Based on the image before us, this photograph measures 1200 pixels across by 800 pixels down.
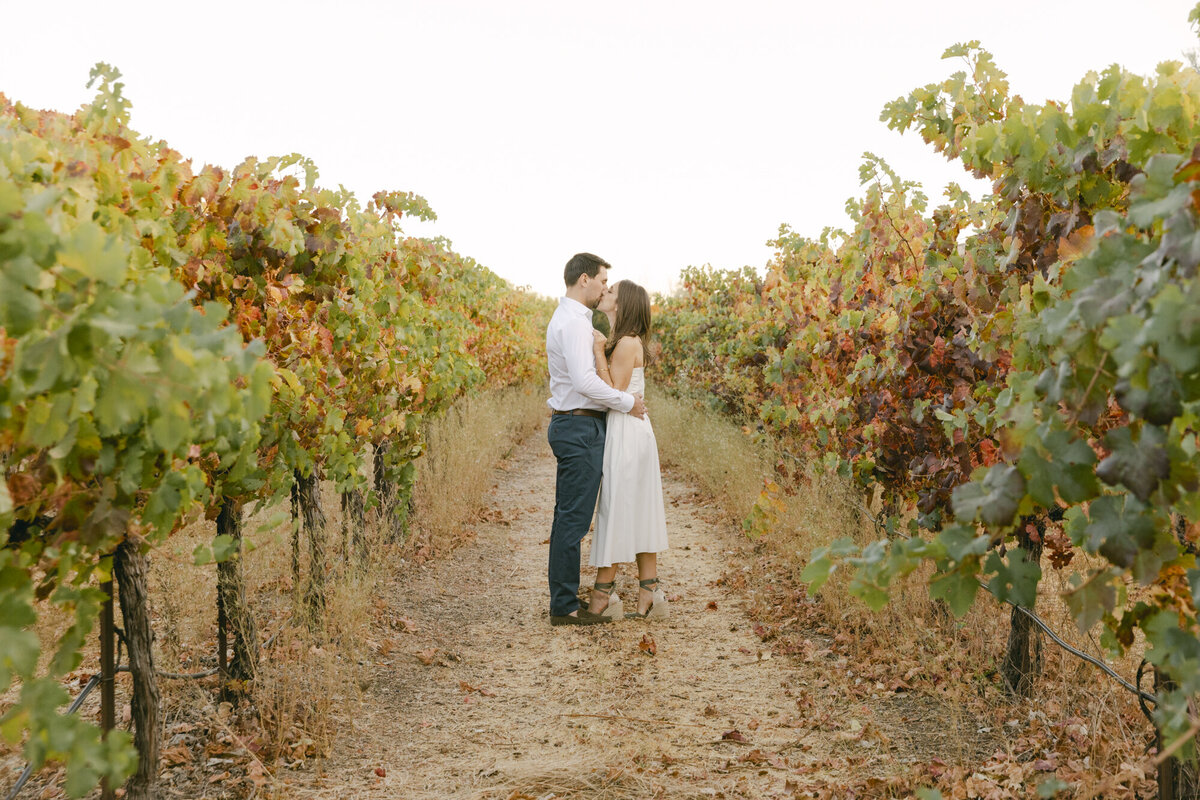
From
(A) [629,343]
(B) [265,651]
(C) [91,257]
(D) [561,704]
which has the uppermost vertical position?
(A) [629,343]

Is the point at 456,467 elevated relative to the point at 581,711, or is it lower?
elevated

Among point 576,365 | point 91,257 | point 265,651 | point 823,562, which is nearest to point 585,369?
point 576,365

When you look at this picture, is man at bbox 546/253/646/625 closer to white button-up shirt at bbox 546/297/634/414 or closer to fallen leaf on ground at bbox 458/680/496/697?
white button-up shirt at bbox 546/297/634/414

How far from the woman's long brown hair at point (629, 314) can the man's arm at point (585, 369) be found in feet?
0.83

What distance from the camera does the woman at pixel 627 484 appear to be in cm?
517

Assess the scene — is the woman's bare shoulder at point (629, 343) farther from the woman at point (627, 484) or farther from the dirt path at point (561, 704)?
the dirt path at point (561, 704)

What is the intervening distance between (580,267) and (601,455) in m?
1.20

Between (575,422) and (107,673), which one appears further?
(575,422)

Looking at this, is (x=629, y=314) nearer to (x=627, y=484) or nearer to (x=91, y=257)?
(x=627, y=484)

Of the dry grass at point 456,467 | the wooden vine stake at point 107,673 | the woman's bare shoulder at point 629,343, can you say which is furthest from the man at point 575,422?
the wooden vine stake at point 107,673

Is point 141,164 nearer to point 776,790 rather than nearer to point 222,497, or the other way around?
point 222,497

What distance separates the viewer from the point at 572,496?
519 cm

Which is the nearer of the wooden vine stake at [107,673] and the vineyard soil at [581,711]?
the wooden vine stake at [107,673]

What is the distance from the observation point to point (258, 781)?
295 cm
